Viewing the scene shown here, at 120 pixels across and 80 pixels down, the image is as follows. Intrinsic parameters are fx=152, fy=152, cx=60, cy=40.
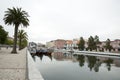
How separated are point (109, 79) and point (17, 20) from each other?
1040 inches

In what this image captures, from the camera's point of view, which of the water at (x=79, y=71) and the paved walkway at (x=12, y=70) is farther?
the water at (x=79, y=71)

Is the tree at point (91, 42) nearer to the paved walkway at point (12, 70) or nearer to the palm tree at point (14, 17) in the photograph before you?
the palm tree at point (14, 17)

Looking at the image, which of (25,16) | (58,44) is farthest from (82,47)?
(58,44)

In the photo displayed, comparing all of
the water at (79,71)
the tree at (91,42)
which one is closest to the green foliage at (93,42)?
the tree at (91,42)

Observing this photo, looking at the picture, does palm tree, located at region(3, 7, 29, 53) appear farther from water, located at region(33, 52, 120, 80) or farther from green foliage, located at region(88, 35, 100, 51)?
green foliage, located at region(88, 35, 100, 51)

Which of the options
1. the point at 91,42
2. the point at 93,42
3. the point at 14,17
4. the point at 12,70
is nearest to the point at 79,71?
the point at 12,70

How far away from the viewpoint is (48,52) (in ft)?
217

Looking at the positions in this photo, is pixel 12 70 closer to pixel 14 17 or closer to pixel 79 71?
pixel 79 71

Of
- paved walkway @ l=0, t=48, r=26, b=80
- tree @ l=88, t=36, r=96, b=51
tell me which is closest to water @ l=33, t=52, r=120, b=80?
paved walkway @ l=0, t=48, r=26, b=80

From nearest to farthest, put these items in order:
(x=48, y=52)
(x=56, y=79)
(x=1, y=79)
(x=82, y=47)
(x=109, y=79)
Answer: (x=1, y=79) < (x=56, y=79) < (x=109, y=79) < (x=48, y=52) < (x=82, y=47)

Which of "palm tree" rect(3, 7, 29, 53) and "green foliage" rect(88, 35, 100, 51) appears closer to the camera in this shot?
"palm tree" rect(3, 7, 29, 53)

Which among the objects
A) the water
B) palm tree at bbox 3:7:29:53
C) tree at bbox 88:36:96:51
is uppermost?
palm tree at bbox 3:7:29:53

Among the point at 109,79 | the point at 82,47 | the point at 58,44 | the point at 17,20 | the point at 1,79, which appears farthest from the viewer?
the point at 58,44

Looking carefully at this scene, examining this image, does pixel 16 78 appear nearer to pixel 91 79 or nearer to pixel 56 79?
pixel 56 79
